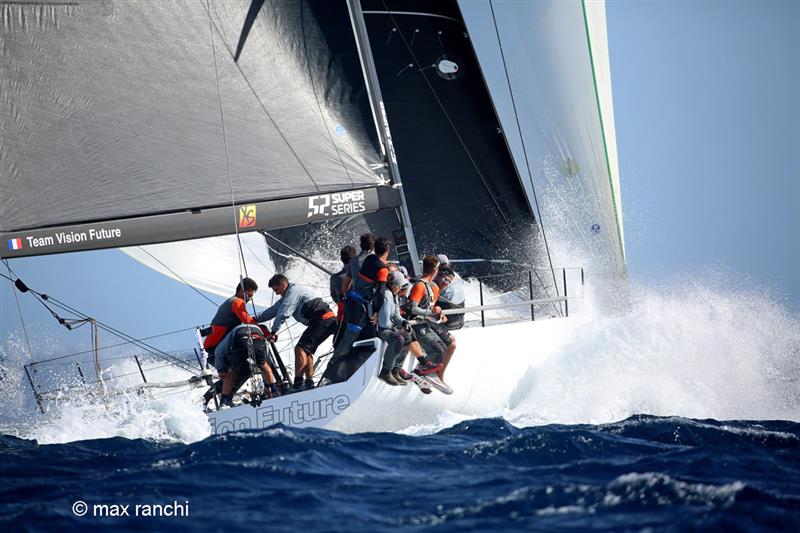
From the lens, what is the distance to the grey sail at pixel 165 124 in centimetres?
700

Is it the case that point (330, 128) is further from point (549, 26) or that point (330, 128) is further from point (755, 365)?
point (755, 365)

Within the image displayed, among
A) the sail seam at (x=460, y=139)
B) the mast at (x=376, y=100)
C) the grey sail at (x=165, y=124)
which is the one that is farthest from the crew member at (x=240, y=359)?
the sail seam at (x=460, y=139)

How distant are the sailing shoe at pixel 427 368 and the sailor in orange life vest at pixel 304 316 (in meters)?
0.76

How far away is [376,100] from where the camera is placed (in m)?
8.27

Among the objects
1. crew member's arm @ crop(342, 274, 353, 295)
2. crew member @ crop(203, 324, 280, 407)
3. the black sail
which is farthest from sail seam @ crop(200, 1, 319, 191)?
the black sail

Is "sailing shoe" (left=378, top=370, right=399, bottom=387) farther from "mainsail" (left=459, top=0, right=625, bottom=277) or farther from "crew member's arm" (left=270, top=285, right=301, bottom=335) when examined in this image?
"mainsail" (left=459, top=0, right=625, bottom=277)

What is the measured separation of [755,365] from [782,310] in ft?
4.15

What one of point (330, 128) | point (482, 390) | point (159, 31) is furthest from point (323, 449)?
point (159, 31)

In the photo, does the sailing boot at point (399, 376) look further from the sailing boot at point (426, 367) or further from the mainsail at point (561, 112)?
the mainsail at point (561, 112)

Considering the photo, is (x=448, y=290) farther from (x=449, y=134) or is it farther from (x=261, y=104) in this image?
(x=261, y=104)

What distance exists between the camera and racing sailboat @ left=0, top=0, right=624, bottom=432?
276 inches

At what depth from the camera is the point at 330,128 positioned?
8.06m

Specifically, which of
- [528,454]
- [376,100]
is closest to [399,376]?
[528,454]

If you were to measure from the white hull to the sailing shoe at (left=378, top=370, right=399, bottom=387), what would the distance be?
0.03 meters
